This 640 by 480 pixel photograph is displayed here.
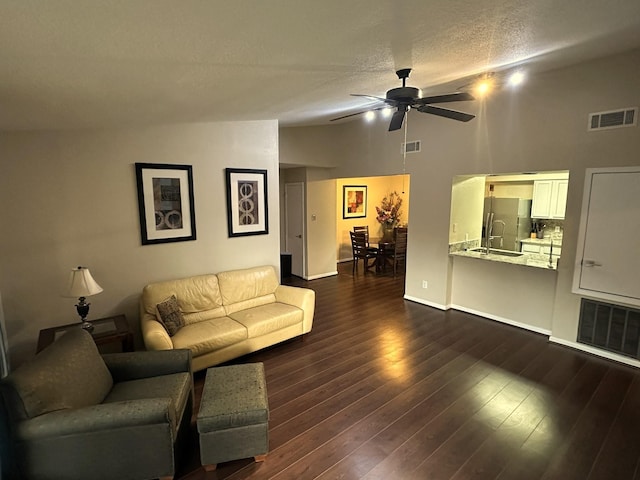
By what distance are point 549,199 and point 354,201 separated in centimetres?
449

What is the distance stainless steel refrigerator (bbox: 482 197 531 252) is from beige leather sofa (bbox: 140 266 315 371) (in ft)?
11.4

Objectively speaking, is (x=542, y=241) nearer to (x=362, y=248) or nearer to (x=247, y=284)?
(x=362, y=248)

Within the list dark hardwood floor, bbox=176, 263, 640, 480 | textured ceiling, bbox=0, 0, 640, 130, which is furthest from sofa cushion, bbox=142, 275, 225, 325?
textured ceiling, bbox=0, 0, 640, 130

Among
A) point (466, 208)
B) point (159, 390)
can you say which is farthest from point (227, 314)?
point (466, 208)

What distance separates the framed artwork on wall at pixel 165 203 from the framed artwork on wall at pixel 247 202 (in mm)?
500

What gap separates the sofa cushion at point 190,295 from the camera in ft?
11.0

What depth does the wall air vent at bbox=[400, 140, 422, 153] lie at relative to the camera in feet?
16.8

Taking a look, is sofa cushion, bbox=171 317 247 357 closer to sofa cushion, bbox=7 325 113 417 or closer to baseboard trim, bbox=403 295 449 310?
sofa cushion, bbox=7 325 113 417

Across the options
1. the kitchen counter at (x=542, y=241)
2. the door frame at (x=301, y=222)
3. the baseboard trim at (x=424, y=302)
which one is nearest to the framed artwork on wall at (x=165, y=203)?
the door frame at (x=301, y=222)

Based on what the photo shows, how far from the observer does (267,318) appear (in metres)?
3.57

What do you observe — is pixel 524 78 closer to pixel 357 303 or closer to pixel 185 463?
pixel 357 303

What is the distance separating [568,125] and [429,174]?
1.79 meters

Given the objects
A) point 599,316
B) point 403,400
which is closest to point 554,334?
point 599,316

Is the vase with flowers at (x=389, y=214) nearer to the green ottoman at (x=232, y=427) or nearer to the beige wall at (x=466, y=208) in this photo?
the beige wall at (x=466, y=208)
